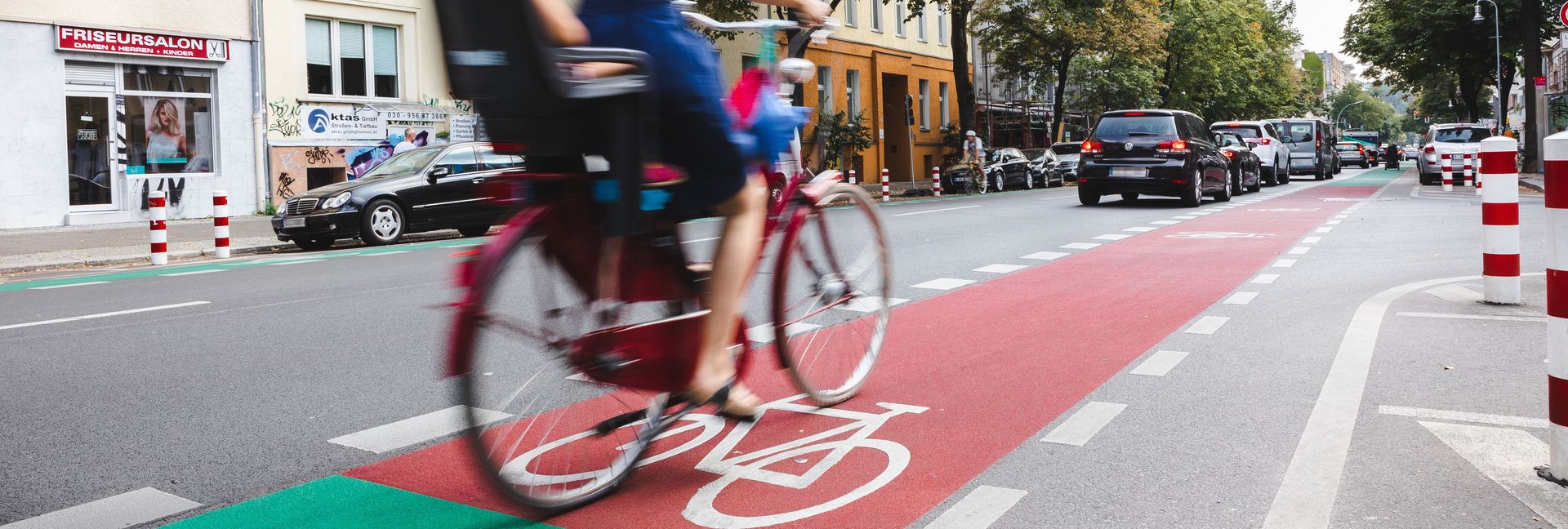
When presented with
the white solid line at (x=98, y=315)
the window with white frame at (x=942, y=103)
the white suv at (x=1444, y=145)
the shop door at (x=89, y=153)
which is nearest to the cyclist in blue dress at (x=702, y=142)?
the white solid line at (x=98, y=315)

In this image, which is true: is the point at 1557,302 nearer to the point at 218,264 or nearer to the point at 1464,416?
the point at 1464,416

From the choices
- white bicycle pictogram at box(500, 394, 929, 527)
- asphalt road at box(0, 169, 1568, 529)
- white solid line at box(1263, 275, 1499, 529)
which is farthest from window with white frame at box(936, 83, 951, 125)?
white bicycle pictogram at box(500, 394, 929, 527)

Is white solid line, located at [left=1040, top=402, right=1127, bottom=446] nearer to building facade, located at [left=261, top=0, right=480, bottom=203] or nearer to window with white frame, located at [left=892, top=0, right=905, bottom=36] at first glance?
building facade, located at [left=261, top=0, right=480, bottom=203]

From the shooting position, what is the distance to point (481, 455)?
10.4 ft

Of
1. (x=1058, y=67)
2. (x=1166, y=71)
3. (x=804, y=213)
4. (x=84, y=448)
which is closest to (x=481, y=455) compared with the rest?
(x=804, y=213)

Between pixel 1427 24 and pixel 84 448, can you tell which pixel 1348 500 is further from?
pixel 1427 24

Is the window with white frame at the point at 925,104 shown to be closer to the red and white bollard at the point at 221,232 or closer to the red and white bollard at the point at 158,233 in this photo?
the red and white bollard at the point at 221,232

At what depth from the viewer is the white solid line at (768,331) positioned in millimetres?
4017

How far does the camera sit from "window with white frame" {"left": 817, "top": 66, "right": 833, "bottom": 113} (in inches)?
1553

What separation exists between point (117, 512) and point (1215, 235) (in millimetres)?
12366

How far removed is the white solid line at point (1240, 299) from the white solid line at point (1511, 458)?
3565 mm

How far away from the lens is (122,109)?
2158 centimetres

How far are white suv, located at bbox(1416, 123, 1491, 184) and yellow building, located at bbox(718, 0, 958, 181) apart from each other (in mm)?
13770

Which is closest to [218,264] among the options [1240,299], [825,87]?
[1240,299]
